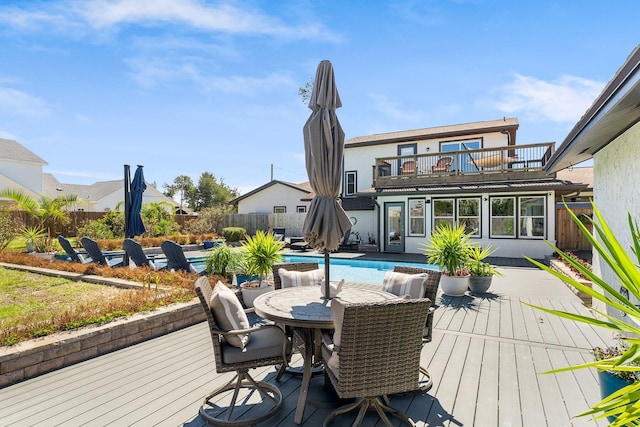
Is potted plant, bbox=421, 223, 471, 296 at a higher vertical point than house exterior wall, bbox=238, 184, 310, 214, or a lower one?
lower

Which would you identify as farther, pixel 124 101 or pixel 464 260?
pixel 124 101

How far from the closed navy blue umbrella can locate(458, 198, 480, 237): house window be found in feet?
39.1

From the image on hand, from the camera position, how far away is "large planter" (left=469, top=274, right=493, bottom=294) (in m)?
7.04

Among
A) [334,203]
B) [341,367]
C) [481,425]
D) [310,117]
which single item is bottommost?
[481,425]

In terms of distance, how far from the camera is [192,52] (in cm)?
1051

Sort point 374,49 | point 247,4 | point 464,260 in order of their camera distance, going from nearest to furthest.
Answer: point 464,260 → point 247,4 → point 374,49

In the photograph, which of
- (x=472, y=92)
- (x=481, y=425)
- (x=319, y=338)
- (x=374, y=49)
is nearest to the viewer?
(x=481, y=425)

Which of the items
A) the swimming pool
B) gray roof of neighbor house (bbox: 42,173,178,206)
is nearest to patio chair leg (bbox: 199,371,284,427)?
the swimming pool

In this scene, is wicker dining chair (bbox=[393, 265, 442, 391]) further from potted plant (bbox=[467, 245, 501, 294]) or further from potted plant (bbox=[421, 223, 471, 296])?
potted plant (bbox=[467, 245, 501, 294])

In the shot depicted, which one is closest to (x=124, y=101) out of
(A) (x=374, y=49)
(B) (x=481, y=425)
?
(A) (x=374, y=49)

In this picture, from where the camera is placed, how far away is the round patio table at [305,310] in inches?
110

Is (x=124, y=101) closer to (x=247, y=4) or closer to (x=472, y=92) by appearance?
(x=247, y=4)

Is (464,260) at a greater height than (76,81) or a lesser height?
lesser

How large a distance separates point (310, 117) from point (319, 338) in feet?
7.15
